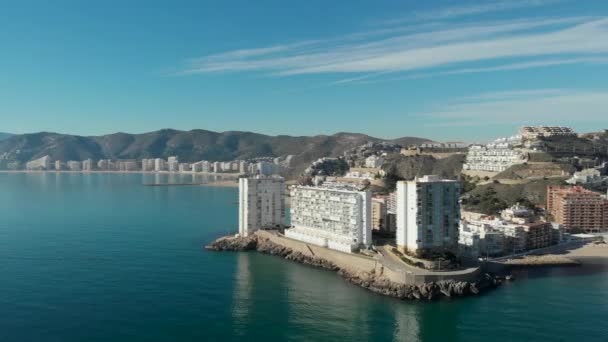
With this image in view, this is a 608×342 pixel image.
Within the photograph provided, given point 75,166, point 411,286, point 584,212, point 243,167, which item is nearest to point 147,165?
point 75,166

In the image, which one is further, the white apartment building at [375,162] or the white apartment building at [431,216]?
the white apartment building at [375,162]

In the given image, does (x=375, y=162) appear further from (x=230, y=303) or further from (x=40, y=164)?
(x=40, y=164)

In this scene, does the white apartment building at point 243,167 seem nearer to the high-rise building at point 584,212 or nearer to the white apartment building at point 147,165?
the white apartment building at point 147,165

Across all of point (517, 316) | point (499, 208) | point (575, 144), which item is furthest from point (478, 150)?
point (517, 316)

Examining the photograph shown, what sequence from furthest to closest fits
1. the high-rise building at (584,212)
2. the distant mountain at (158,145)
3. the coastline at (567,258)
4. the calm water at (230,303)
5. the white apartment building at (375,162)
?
the distant mountain at (158,145)
the white apartment building at (375,162)
the high-rise building at (584,212)
the coastline at (567,258)
the calm water at (230,303)

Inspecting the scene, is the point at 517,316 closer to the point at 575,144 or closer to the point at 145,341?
the point at 145,341

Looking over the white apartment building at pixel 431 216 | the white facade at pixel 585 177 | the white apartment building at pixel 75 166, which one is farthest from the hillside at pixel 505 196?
the white apartment building at pixel 75 166
